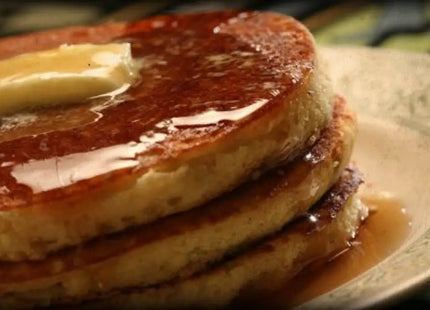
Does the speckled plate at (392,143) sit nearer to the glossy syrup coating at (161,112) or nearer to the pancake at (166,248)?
Result: the pancake at (166,248)

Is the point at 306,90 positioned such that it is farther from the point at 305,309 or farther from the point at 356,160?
the point at 356,160

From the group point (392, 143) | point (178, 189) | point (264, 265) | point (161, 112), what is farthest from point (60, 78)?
point (392, 143)

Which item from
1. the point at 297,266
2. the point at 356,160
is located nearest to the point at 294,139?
the point at 297,266

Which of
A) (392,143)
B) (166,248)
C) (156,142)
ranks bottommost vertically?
(392,143)

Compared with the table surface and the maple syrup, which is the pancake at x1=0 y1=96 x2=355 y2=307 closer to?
the maple syrup

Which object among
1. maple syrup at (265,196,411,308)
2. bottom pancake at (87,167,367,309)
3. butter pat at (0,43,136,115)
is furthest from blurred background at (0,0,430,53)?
butter pat at (0,43,136,115)

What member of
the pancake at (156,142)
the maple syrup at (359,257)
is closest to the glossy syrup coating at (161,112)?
the pancake at (156,142)

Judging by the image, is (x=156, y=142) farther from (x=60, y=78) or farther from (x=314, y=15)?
(x=314, y=15)
